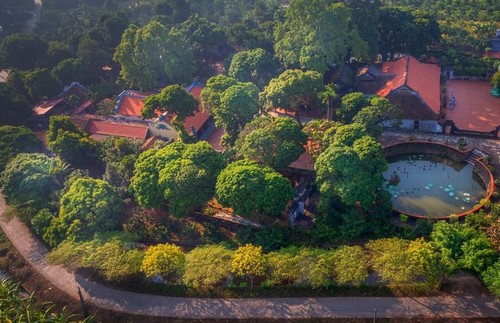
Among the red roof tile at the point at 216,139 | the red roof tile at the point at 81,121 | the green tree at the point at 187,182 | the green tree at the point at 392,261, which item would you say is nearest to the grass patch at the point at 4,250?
the green tree at the point at 187,182

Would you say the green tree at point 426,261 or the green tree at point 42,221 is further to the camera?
the green tree at point 42,221

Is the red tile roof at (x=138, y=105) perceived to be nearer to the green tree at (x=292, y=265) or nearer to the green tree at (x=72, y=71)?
the green tree at (x=72, y=71)

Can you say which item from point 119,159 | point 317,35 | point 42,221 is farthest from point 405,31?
point 42,221

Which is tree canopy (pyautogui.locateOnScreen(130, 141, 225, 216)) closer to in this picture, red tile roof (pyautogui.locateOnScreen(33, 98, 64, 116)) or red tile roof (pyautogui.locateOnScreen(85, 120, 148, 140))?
red tile roof (pyautogui.locateOnScreen(85, 120, 148, 140))

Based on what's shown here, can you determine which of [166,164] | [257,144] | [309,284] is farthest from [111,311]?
[257,144]

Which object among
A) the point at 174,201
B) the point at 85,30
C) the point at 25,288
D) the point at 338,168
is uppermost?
the point at 85,30

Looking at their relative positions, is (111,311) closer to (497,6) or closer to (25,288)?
(25,288)

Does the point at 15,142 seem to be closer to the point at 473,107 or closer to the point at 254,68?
the point at 254,68
